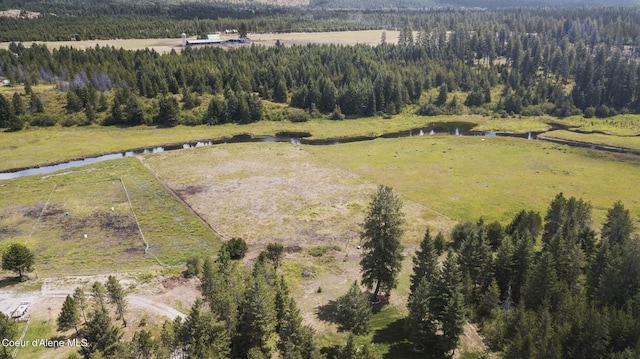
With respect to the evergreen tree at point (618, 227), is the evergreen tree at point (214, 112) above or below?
above

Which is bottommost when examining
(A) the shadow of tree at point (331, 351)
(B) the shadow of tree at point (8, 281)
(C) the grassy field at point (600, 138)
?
(A) the shadow of tree at point (331, 351)

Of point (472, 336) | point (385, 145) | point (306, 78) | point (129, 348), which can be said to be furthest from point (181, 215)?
point (306, 78)

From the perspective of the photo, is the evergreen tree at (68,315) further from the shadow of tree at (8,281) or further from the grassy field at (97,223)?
the shadow of tree at (8,281)

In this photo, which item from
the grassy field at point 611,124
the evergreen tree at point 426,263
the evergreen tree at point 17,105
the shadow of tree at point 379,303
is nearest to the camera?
the evergreen tree at point 426,263

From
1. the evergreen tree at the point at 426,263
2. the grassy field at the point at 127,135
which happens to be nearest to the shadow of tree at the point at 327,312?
the evergreen tree at the point at 426,263

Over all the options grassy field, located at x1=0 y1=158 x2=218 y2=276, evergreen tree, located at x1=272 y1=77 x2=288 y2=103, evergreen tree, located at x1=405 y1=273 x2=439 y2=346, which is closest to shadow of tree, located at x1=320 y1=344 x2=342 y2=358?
evergreen tree, located at x1=405 y1=273 x2=439 y2=346

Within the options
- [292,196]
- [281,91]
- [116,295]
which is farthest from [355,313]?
[281,91]

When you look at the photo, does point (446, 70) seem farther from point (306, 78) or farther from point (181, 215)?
point (181, 215)
